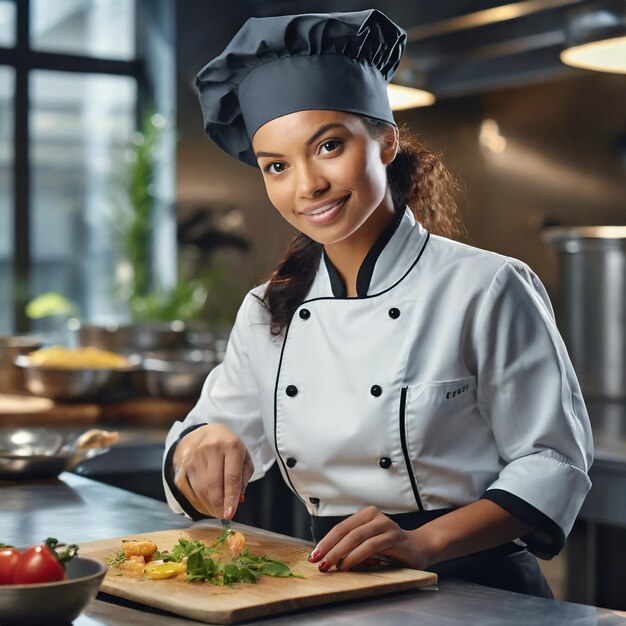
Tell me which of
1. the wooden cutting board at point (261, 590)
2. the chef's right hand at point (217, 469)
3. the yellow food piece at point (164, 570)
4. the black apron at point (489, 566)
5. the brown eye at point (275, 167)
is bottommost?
the black apron at point (489, 566)

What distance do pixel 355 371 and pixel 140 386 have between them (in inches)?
78.1

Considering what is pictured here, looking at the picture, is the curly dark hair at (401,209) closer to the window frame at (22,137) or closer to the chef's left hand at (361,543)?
the chef's left hand at (361,543)

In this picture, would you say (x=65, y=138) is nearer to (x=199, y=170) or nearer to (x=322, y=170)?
(x=199, y=170)

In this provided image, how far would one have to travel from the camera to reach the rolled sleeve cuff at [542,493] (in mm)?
1495

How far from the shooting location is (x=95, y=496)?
2.11 meters

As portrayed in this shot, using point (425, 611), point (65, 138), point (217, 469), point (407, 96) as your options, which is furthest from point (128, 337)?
point (425, 611)

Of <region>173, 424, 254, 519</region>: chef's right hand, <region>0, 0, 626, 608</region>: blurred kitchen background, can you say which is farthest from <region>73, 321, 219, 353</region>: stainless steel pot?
<region>173, 424, 254, 519</region>: chef's right hand

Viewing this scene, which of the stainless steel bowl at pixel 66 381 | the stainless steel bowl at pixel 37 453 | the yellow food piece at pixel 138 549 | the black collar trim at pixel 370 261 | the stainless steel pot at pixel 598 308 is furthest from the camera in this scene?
the stainless steel pot at pixel 598 308

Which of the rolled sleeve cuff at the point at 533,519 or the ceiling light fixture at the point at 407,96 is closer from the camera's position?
the rolled sleeve cuff at the point at 533,519

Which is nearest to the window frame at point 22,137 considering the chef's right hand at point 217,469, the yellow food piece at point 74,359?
the yellow food piece at point 74,359

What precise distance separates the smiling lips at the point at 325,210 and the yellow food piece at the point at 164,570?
1.77 feet

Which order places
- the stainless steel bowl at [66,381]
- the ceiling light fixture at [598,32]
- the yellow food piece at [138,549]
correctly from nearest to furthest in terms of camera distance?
the yellow food piece at [138,549], the ceiling light fixture at [598,32], the stainless steel bowl at [66,381]

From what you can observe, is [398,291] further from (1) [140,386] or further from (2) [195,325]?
(2) [195,325]

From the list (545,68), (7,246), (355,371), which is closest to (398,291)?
(355,371)
